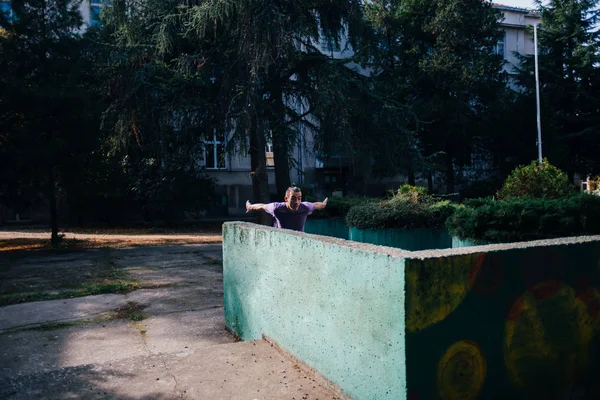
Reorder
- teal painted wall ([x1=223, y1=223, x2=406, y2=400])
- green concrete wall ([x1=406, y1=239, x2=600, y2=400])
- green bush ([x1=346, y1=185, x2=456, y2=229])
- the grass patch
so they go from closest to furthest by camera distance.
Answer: green concrete wall ([x1=406, y1=239, x2=600, y2=400]) < teal painted wall ([x1=223, y1=223, x2=406, y2=400]) < the grass patch < green bush ([x1=346, y1=185, x2=456, y2=229])

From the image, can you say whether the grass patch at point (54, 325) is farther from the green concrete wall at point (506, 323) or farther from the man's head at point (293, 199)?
the green concrete wall at point (506, 323)

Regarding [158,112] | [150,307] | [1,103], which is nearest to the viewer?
[150,307]

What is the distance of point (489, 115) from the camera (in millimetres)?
27750

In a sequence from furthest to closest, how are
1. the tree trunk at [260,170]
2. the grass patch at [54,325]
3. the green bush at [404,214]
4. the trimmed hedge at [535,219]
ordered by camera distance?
the tree trunk at [260,170]
the green bush at [404,214]
the trimmed hedge at [535,219]
the grass patch at [54,325]

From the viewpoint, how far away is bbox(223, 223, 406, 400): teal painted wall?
278 cm

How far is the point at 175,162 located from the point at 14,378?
14.9 m

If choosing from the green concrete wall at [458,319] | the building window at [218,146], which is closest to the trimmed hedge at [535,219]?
the green concrete wall at [458,319]

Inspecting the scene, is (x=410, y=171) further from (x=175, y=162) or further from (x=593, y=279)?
(x=593, y=279)

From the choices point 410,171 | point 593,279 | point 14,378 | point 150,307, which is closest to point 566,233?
point 593,279

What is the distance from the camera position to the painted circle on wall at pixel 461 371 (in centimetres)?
274

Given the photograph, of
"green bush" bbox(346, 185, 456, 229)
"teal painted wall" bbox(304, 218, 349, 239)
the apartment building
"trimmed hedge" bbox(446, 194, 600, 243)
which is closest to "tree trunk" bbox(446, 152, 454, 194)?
the apartment building

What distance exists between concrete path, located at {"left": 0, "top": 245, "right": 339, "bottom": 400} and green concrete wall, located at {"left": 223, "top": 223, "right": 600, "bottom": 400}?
2.01 feet

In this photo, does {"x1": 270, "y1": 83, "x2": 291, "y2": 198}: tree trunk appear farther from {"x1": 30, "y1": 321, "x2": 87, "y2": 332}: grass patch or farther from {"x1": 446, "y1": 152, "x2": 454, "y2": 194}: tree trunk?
{"x1": 446, "y1": 152, "x2": 454, "y2": 194}: tree trunk

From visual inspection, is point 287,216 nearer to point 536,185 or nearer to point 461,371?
point 461,371
